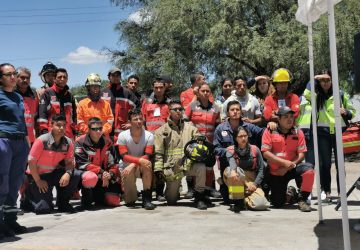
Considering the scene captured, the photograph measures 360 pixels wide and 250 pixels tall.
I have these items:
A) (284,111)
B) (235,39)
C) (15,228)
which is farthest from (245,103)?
(235,39)

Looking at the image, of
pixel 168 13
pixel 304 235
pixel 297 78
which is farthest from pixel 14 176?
pixel 168 13

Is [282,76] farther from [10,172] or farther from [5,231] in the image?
[5,231]

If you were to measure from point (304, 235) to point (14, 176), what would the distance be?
134 inches

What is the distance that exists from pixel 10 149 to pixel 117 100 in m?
3.12

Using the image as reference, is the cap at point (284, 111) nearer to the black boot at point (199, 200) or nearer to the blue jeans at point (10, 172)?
the black boot at point (199, 200)

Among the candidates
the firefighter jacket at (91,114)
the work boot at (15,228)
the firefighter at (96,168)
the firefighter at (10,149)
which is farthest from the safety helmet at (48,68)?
the work boot at (15,228)

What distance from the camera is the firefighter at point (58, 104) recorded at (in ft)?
24.6

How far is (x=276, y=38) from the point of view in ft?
52.3

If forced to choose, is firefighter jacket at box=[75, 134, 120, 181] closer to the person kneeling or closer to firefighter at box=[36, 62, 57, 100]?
firefighter at box=[36, 62, 57, 100]

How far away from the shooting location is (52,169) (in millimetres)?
6875

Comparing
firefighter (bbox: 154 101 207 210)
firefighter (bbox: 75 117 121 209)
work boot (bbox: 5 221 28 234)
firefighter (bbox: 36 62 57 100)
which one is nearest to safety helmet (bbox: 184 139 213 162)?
firefighter (bbox: 154 101 207 210)

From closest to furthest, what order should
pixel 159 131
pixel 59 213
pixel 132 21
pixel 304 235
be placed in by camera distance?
pixel 304 235 < pixel 59 213 < pixel 159 131 < pixel 132 21

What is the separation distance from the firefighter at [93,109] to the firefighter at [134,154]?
576 mm

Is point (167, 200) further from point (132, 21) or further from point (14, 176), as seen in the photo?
point (132, 21)
